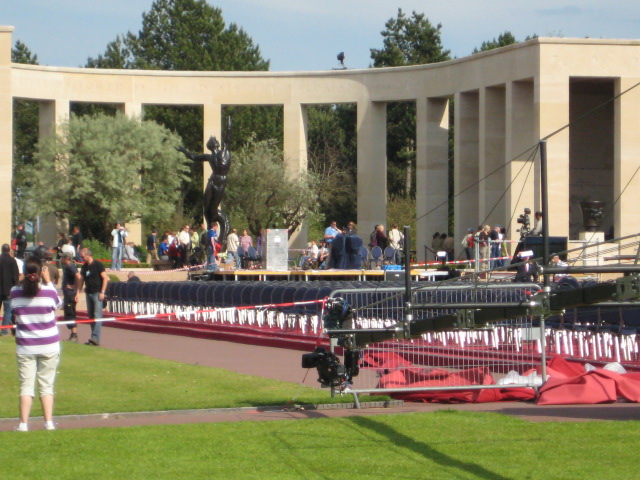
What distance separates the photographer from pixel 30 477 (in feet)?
30.3

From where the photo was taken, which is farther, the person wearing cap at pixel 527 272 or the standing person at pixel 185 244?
the standing person at pixel 185 244

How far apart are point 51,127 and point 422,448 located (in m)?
46.0

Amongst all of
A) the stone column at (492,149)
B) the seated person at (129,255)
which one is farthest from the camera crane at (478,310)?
the seated person at (129,255)

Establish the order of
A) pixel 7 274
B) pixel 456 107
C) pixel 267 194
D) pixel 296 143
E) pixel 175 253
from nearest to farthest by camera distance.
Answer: pixel 7 274 < pixel 175 253 < pixel 456 107 < pixel 296 143 < pixel 267 194

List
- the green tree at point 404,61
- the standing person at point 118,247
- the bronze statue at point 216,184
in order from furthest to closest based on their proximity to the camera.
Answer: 1. the green tree at point 404,61
2. the standing person at point 118,247
3. the bronze statue at point 216,184

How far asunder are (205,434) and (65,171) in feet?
147

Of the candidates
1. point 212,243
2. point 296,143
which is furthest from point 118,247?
point 296,143

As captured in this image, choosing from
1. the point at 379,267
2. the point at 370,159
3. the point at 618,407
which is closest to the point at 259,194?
the point at 370,159

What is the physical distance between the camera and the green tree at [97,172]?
2121 inches

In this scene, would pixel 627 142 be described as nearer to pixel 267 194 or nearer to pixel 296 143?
pixel 296 143

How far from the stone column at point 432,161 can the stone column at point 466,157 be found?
148 centimetres

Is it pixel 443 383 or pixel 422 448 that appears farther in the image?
pixel 443 383

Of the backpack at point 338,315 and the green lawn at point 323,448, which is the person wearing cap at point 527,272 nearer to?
the green lawn at point 323,448

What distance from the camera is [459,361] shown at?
14594 millimetres
